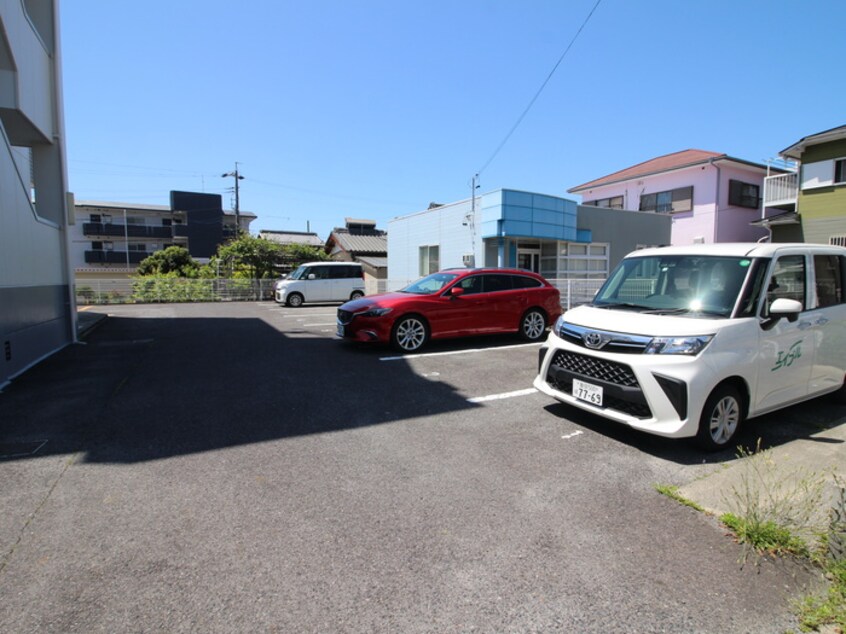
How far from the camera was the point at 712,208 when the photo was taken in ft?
76.4

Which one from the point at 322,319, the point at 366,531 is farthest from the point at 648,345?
the point at 322,319

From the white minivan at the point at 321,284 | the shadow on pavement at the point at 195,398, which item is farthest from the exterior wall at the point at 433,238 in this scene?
the shadow on pavement at the point at 195,398

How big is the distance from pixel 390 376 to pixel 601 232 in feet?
52.7

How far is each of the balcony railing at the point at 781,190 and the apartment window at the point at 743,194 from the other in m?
3.28

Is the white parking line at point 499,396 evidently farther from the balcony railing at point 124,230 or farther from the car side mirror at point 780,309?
the balcony railing at point 124,230

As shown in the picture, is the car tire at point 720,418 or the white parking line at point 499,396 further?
the white parking line at point 499,396

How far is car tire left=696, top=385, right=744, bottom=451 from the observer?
12.2 feet

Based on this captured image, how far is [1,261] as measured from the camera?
625 centimetres

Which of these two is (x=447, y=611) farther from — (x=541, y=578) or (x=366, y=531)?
(x=366, y=531)

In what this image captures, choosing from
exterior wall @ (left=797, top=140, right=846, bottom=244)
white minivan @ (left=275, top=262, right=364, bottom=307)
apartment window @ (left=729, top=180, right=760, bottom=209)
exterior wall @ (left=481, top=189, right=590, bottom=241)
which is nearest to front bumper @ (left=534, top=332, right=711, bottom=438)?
exterior wall @ (left=481, top=189, right=590, bottom=241)

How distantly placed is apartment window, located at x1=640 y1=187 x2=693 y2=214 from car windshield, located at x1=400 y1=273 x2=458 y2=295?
21236 millimetres

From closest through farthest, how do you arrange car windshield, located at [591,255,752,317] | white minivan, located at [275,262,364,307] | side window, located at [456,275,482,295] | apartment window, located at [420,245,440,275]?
car windshield, located at [591,255,752,317], side window, located at [456,275,482,295], white minivan, located at [275,262,364,307], apartment window, located at [420,245,440,275]

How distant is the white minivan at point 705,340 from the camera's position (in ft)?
12.1

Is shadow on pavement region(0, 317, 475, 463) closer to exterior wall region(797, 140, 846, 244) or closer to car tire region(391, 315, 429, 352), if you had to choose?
car tire region(391, 315, 429, 352)
